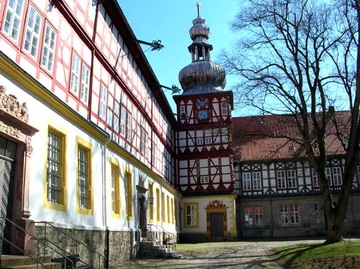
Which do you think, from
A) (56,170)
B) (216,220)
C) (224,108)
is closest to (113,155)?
(56,170)

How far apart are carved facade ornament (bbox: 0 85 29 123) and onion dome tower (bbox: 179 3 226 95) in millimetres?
30491

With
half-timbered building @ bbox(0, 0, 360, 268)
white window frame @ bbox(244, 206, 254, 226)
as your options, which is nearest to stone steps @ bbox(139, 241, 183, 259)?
half-timbered building @ bbox(0, 0, 360, 268)

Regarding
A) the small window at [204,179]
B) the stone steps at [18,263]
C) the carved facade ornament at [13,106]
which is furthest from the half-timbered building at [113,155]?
the stone steps at [18,263]

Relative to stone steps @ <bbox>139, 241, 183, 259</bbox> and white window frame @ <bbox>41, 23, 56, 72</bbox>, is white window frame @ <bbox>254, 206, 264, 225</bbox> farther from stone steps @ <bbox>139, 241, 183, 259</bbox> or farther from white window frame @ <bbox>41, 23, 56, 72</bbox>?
white window frame @ <bbox>41, 23, 56, 72</bbox>

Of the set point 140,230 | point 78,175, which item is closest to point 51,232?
point 78,175

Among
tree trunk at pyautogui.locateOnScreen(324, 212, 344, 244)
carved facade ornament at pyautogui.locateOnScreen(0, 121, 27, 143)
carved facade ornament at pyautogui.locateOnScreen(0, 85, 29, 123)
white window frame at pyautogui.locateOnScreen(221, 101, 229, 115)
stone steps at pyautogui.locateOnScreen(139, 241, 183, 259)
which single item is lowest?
stone steps at pyautogui.locateOnScreen(139, 241, 183, 259)

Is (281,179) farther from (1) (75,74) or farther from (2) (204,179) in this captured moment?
(1) (75,74)

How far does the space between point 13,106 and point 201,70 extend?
32.2m

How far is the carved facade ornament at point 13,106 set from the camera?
367 inches

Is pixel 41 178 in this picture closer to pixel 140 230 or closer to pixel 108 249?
pixel 108 249

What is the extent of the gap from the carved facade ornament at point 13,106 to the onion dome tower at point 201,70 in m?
30.5

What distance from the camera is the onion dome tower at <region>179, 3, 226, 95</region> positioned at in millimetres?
40906

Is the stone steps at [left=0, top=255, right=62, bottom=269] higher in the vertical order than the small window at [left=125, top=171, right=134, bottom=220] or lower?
lower

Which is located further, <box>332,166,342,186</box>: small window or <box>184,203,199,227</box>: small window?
<box>332,166,342,186</box>: small window
